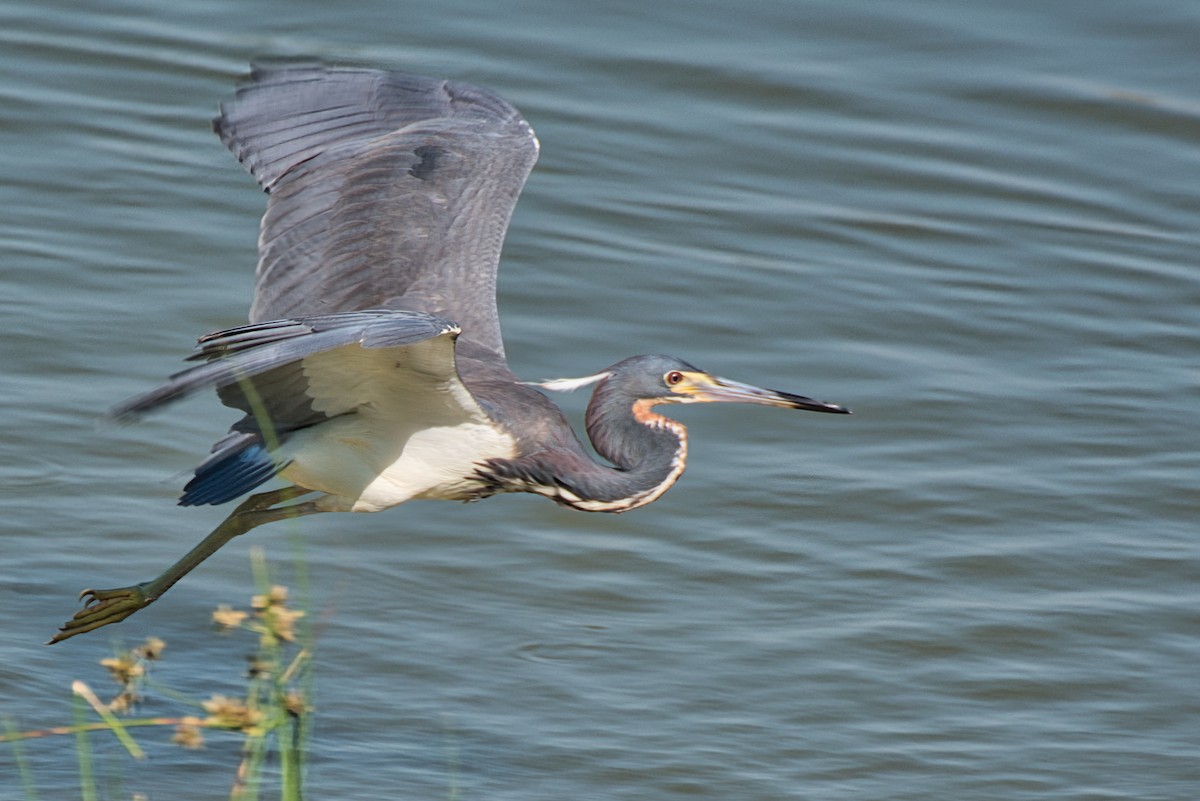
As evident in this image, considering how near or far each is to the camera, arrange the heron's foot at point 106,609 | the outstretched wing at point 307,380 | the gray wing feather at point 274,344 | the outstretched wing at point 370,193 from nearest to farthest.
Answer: the gray wing feather at point 274,344
the outstretched wing at point 307,380
the heron's foot at point 106,609
the outstretched wing at point 370,193

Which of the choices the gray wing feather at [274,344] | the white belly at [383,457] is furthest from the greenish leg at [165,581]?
the gray wing feather at [274,344]

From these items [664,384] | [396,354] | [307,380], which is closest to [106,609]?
[307,380]

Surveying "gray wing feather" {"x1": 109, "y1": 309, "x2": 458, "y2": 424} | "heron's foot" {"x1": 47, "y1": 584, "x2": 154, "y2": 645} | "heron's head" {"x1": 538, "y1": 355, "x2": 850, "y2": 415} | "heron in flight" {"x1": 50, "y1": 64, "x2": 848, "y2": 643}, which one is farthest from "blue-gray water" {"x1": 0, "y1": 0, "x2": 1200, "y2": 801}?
"heron's head" {"x1": 538, "y1": 355, "x2": 850, "y2": 415}

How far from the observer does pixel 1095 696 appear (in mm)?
6395

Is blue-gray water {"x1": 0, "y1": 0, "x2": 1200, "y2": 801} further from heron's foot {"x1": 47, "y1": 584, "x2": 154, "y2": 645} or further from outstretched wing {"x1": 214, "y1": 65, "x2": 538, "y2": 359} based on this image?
outstretched wing {"x1": 214, "y1": 65, "x2": 538, "y2": 359}

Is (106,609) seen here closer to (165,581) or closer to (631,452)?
(165,581)

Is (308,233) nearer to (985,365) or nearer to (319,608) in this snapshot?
(319,608)

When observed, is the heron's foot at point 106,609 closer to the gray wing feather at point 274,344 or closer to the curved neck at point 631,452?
the gray wing feather at point 274,344

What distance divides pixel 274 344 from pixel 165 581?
1.86 m

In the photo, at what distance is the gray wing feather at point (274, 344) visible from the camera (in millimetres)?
3990

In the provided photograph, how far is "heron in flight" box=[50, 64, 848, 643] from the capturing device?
5.58m

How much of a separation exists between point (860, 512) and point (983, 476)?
0.63 meters

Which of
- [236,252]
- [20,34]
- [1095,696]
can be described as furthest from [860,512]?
[20,34]

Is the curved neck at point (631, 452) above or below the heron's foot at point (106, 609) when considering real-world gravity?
above
